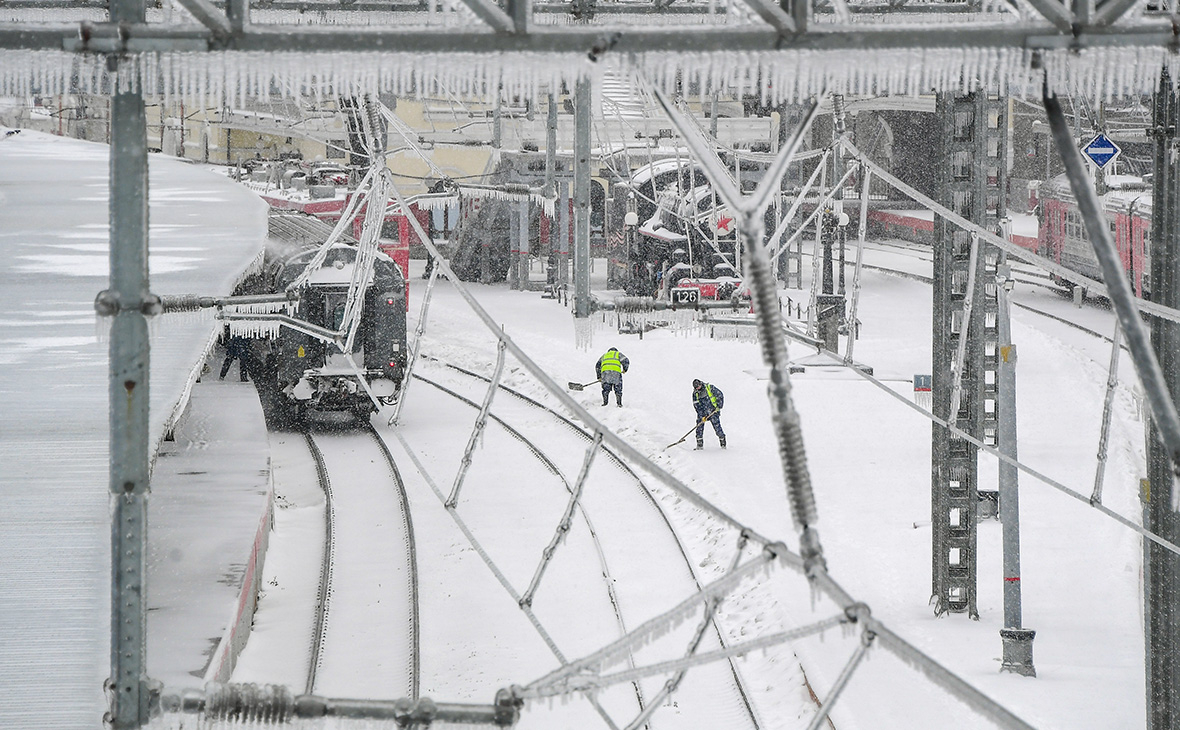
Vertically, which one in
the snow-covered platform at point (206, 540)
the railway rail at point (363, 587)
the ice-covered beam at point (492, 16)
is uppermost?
the ice-covered beam at point (492, 16)

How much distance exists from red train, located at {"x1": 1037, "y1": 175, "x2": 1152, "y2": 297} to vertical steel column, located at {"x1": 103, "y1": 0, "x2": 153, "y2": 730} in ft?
63.1

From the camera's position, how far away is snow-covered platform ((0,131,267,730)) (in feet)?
18.0

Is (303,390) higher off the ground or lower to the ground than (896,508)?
higher

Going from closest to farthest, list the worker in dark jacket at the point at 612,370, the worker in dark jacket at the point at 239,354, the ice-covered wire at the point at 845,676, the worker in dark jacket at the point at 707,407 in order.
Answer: the ice-covered wire at the point at 845,676
the worker in dark jacket at the point at 707,407
the worker in dark jacket at the point at 612,370
the worker in dark jacket at the point at 239,354

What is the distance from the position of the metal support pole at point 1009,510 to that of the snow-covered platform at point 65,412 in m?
6.16

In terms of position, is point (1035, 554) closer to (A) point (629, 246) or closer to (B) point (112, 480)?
(B) point (112, 480)

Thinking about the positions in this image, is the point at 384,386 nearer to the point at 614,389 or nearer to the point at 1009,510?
the point at 614,389

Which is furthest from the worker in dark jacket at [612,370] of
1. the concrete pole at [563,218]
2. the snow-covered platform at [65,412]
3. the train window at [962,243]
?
the concrete pole at [563,218]

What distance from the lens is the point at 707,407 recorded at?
1759cm

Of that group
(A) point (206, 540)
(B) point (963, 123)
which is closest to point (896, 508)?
(B) point (963, 123)

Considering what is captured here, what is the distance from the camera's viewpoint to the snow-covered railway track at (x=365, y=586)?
1069 centimetres

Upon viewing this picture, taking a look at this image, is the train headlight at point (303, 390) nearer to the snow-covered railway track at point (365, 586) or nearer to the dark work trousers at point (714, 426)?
the snow-covered railway track at point (365, 586)

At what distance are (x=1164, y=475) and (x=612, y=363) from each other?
13566mm

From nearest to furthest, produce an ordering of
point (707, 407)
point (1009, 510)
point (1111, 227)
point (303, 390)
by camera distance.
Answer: point (1009, 510)
point (707, 407)
point (303, 390)
point (1111, 227)
